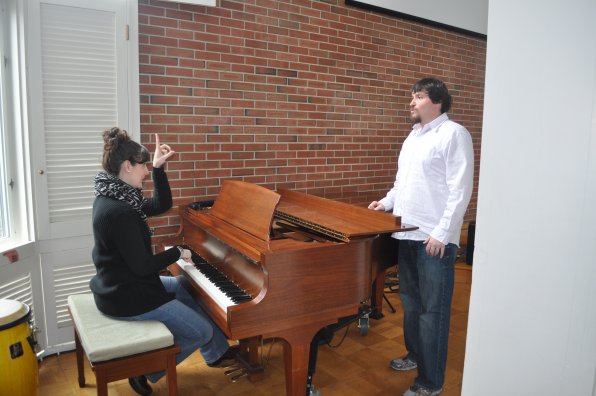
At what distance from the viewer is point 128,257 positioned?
6.48ft

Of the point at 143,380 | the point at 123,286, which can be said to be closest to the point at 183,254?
the point at 123,286

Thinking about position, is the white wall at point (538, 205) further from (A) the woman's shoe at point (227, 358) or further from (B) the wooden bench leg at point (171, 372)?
(A) the woman's shoe at point (227, 358)

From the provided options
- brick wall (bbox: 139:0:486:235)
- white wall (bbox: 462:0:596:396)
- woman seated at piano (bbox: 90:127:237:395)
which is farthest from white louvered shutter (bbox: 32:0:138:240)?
white wall (bbox: 462:0:596:396)

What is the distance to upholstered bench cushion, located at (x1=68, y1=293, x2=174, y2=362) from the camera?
72.3 inches

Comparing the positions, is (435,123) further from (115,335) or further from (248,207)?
(115,335)

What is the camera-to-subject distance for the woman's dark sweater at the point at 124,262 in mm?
1962

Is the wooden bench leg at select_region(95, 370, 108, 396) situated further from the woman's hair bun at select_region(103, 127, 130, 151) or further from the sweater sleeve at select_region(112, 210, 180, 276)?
the woman's hair bun at select_region(103, 127, 130, 151)

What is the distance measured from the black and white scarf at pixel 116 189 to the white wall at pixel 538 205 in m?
1.56

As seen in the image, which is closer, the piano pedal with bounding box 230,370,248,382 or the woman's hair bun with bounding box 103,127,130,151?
the woman's hair bun with bounding box 103,127,130,151

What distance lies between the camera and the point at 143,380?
2.36 m

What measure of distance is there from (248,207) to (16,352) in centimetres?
123

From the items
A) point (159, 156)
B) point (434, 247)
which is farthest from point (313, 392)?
point (159, 156)

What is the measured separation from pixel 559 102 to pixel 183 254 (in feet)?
6.08

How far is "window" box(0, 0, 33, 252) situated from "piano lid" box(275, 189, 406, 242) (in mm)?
1489
